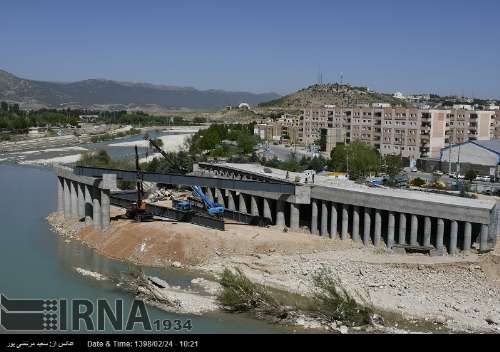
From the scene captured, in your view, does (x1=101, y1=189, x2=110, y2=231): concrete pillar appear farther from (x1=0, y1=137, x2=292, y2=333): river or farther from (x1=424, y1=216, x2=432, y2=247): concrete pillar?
(x1=424, y1=216, x2=432, y2=247): concrete pillar

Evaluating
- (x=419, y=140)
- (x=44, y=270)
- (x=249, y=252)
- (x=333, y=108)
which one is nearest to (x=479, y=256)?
(x=249, y=252)

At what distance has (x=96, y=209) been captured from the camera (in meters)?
35.8

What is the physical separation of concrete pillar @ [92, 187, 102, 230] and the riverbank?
69cm

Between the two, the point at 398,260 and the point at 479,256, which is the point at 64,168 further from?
the point at 479,256

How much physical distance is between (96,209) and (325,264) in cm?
1451

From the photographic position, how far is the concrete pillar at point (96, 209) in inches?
1405

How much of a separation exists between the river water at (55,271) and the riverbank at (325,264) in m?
1.30

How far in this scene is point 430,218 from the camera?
103ft

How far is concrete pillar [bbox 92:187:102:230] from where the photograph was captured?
35688mm

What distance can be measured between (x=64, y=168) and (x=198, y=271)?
15.9 meters


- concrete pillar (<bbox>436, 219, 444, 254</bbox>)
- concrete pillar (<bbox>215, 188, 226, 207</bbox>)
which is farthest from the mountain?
concrete pillar (<bbox>436, 219, 444, 254</bbox>)

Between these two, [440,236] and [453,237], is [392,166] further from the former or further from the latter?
[453,237]

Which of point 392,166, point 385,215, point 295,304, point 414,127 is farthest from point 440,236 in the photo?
point 414,127

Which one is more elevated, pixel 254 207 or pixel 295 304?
pixel 254 207
